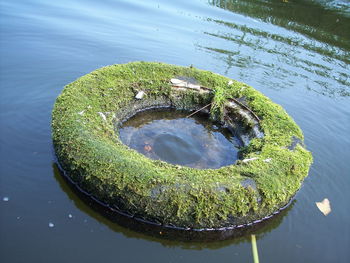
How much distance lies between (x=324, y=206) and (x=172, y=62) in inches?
210

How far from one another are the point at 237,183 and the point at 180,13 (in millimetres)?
9283

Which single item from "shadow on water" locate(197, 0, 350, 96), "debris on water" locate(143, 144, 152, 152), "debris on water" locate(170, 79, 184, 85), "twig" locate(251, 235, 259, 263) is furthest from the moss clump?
"shadow on water" locate(197, 0, 350, 96)

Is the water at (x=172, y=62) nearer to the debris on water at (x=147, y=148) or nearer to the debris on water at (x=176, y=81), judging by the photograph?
the debris on water at (x=147, y=148)

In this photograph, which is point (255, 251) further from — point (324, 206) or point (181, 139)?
point (181, 139)

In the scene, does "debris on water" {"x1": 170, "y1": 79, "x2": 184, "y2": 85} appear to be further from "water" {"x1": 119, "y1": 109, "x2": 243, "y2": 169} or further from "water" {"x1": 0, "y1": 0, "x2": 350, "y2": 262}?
"water" {"x1": 0, "y1": 0, "x2": 350, "y2": 262}

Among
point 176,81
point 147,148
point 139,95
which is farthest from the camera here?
point 176,81

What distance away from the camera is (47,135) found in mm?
5918

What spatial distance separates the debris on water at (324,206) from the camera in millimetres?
5316

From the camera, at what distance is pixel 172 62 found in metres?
9.17

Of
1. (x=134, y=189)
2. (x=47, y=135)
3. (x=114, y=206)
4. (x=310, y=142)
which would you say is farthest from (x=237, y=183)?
(x=47, y=135)

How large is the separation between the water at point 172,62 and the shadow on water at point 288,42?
41 millimetres

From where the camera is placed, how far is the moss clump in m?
4.42

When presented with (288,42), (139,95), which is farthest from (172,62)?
(288,42)

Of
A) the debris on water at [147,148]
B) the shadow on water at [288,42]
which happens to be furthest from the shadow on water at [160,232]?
the shadow on water at [288,42]
